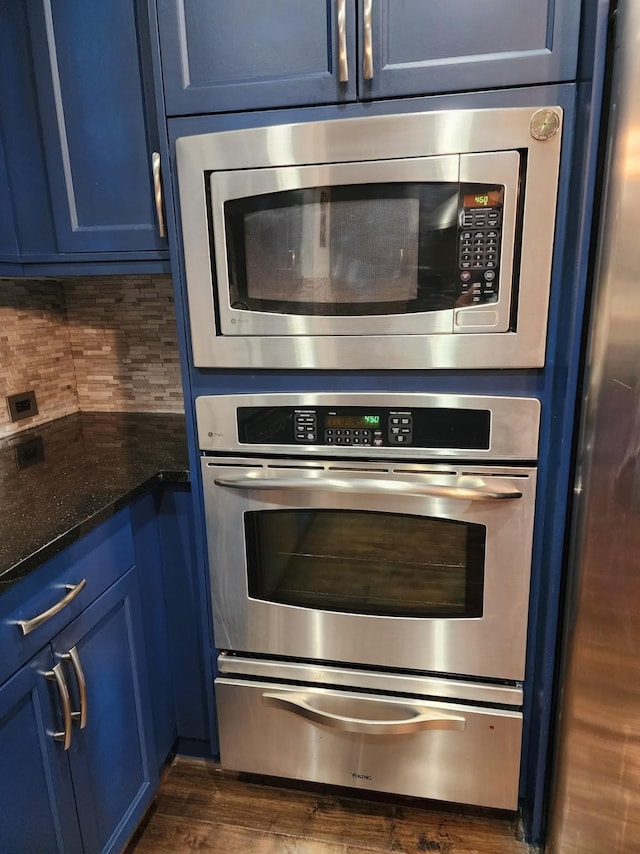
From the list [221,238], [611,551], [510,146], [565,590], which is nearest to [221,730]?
[565,590]

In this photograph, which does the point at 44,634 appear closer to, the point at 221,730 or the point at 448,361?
the point at 221,730

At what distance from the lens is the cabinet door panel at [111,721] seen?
46.6 inches

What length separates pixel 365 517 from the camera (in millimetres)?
1318

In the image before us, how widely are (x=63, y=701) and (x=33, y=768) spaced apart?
0.38 feet

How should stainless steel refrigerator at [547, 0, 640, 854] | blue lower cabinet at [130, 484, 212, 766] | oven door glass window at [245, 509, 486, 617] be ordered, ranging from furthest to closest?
blue lower cabinet at [130, 484, 212, 766] < oven door glass window at [245, 509, 486, 617] < stainless steel refrigerator at [547, 0, 640, 854]

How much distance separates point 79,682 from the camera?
3.69 ft

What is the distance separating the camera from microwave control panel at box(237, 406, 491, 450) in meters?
1.21

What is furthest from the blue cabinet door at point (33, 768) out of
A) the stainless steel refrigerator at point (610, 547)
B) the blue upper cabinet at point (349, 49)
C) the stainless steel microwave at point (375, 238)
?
the blue upper cabinet at point (349, 49)

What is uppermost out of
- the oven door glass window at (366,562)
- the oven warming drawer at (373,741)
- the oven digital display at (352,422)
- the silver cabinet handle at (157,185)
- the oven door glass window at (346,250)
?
the silver cabinet handle at (157,185)

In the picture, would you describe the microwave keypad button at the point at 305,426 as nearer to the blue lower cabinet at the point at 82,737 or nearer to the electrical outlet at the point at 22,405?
the blue lower cabinet at the point at 82,737

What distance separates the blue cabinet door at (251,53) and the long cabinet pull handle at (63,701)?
1.12 meters

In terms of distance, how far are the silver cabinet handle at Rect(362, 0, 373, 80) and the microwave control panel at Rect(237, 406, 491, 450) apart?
0.65 m

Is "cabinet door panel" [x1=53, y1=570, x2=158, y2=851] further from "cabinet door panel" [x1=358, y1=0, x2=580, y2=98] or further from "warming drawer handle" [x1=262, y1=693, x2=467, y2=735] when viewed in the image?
"cabinet door panel" [x1=358, y1=0, x2=580, y2=98]

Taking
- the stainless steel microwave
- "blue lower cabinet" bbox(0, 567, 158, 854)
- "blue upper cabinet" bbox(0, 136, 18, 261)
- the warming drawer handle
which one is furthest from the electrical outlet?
the warming drawer handle
